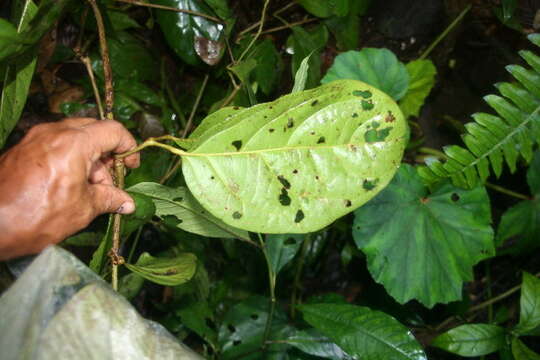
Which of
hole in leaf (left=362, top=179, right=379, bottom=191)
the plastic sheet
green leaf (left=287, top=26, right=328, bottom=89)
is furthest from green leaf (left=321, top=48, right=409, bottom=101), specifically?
the plastic sheet

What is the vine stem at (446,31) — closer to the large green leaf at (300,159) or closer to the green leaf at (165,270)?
the large green leaf at (300,159)

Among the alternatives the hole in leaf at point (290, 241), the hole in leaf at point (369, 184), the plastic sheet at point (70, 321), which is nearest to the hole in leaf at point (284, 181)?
the hole in leaf at point (369, 184)

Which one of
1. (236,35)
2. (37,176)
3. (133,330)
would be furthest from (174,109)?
(133,330)

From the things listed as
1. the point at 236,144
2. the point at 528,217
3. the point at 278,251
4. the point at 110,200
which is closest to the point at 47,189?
the point at 110,200

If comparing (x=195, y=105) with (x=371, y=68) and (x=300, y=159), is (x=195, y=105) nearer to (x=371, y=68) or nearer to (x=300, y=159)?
(x=371, y=68)

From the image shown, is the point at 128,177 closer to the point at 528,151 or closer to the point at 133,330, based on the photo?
the point at 133,330
